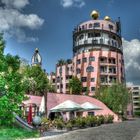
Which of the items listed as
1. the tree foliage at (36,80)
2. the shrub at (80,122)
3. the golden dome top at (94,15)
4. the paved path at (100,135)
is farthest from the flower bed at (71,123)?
the golden dome top at (94,15)

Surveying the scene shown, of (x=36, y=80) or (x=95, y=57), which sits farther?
(x=95, y=57)

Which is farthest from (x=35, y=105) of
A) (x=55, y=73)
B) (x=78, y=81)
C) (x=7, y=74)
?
(x=55, y=73)

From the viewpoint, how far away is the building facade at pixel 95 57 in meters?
97.8

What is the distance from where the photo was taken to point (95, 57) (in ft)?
323

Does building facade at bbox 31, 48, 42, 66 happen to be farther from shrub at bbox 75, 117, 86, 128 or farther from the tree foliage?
shrub at bbox 75, 117, 86, 128

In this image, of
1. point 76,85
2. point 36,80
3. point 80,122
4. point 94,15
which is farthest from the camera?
point 94,15

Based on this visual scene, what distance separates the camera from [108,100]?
2736 inches

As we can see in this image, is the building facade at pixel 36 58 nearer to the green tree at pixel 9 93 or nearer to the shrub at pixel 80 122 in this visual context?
the shrub at pixel 80 122

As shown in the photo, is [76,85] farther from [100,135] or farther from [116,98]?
[100,135]

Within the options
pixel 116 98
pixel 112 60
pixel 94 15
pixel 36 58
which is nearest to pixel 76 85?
pixel 112 60

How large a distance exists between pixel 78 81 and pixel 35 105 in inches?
1876

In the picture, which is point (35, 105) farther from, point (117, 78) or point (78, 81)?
point (117, 78)

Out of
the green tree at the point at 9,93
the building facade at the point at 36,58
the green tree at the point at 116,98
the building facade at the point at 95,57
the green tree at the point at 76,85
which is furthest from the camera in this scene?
the building facade at the point at 36,58

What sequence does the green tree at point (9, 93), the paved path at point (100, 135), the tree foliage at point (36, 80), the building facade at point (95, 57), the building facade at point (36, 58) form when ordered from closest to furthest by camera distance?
the paved path at point (100, 135), the green tree at point (9, 93), the tree foliage at point (36, 80), the building facade at point (95, 57), the building facade at point (36, 58)
